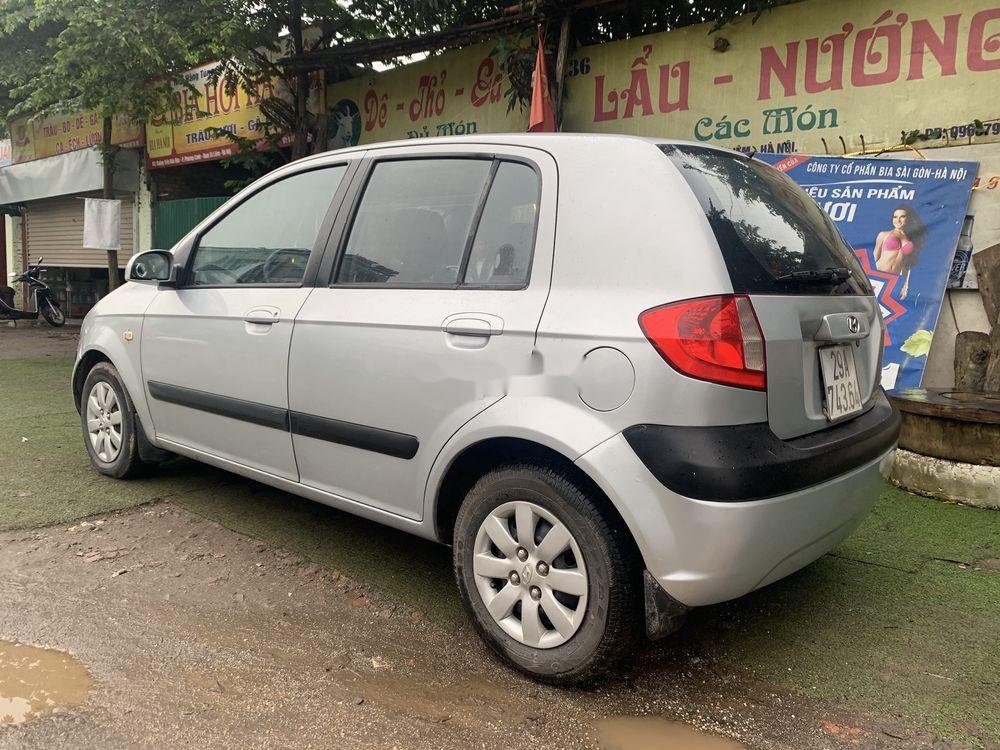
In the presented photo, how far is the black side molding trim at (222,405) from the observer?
2.94 m

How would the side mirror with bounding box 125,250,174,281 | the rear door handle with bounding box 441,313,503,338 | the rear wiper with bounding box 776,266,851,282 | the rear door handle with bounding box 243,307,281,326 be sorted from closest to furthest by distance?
the rear wiper with bounding box 776,266,851,282 → the rear door handle with bounding box 441,313,503,338 → the rear door handle with bounding box 243,307,281,326 → the side mirror with bounding box 125,250,174,281

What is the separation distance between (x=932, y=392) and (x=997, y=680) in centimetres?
243

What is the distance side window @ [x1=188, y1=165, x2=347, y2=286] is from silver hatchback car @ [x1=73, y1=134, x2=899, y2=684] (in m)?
0.03

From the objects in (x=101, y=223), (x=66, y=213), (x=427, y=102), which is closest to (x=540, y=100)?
(x=427, y=102)

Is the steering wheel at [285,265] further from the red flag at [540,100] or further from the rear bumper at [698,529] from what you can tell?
the red flag at [540,100]

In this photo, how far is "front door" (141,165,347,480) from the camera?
2.94 metres

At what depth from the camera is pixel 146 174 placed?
475 inches

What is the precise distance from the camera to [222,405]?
3.18m

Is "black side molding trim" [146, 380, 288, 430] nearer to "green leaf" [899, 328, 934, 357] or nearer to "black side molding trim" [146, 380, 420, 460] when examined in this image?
"black side molding trim" [146, 380, 420, 460]

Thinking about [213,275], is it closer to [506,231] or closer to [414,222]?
[414,222]

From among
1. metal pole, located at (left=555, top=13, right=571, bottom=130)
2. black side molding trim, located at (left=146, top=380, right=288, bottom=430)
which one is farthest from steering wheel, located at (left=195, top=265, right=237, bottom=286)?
metal pole, located at (left=555, top=13, right=571, bottom=130)

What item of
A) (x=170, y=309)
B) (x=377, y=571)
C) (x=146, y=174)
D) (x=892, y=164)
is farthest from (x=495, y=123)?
(x=146, y=174)

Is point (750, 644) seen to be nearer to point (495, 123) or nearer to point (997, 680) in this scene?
point (997, 680)

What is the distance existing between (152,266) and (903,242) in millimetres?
4839
